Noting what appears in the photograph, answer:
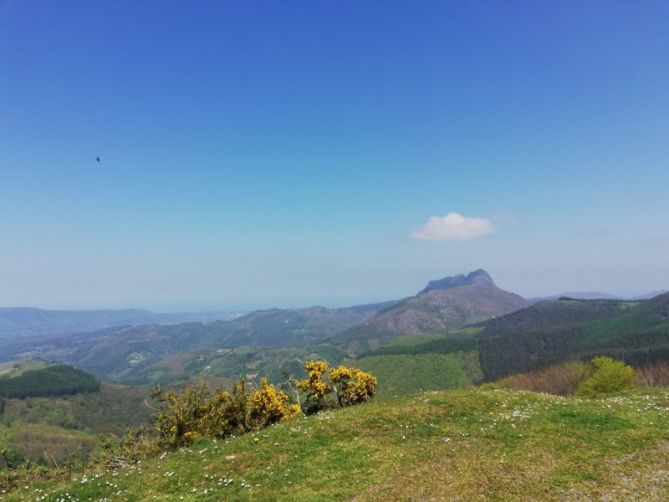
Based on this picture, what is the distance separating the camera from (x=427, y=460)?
21000 millimetres

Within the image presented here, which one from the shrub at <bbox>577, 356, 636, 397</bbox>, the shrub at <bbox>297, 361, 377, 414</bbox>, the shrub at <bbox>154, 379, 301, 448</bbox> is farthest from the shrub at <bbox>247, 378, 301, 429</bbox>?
the shrub at <bbox>577, 356, 636, 397</bbox>

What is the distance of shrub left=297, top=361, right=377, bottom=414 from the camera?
3769cm

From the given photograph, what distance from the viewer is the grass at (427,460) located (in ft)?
57.6

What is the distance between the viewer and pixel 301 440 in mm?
25109

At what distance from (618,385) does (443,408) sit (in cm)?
7659

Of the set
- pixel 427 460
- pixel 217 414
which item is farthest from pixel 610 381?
pixel 217 414

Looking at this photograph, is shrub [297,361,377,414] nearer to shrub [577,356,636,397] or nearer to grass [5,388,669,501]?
grass [5,388,669,501]

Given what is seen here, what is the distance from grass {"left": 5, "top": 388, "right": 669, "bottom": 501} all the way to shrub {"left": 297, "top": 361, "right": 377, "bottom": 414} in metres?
7.79

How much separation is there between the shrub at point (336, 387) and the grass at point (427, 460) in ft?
25.6

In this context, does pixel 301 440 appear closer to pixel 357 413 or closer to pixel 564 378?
pixel 357 413

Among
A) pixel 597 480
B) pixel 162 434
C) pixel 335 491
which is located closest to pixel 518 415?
pixel 597 480

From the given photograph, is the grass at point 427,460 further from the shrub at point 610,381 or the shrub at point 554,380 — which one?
the shrub at point 554,380

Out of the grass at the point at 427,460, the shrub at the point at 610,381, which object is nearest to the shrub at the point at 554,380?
the shrub at the point at 610,381

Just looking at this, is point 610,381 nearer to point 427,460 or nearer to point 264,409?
point 264,409
